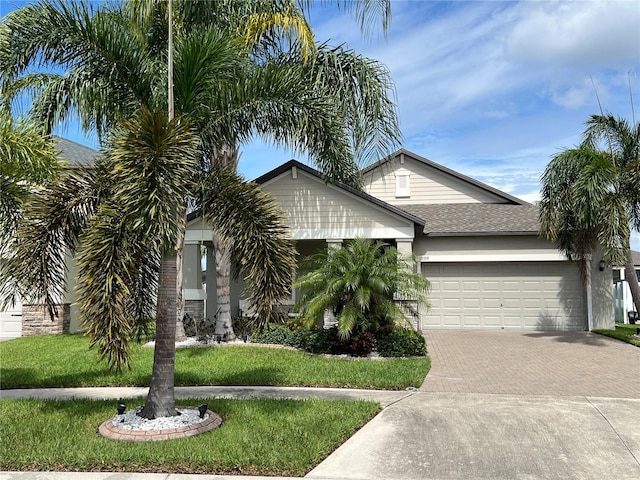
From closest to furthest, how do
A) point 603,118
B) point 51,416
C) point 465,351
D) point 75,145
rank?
point 51,416 < point 465,351 < point 603,118 < point 75,145

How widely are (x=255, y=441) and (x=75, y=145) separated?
67.5ft

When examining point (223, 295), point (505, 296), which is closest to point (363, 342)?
point (223, 295)

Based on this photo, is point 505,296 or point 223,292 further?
point 505,296

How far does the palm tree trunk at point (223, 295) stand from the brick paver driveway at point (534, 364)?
17.5 ft

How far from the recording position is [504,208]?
63.3ft

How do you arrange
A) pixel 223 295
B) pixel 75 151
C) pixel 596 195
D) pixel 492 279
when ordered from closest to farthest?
pixel 596 195
pixel 223 295
pixel 492 279
pixel 75 151

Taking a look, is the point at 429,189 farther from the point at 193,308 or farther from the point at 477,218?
the point at 193,308

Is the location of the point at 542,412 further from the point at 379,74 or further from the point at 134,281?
the point at 379,74

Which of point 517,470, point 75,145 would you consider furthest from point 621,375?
point 75,145

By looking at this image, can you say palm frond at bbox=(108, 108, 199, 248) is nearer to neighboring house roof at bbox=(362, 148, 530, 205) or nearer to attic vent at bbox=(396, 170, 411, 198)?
neighboring house roof at bbox=(362, 148, 530, 205)

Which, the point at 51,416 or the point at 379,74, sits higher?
the point at 379,74

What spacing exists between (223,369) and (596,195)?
32.6 feet

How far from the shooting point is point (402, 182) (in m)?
20.8

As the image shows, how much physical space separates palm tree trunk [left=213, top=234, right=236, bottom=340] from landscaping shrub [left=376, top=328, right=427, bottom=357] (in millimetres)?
4121
